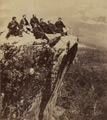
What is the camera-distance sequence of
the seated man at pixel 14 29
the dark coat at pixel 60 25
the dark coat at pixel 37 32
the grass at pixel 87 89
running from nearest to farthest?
the grass at pixel 87 89, the dark coat at pixel 60 25, the dark coat at pixel 37 32, the seated man at pixel 14 29

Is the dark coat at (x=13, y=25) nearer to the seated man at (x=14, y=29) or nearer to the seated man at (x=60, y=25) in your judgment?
the seated man at (x=14, y=29)

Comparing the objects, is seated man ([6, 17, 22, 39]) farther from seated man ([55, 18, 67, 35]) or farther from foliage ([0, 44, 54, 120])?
seated man ([55, 18, 67, 35])

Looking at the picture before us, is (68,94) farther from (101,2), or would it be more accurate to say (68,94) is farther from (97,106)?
(101,2)

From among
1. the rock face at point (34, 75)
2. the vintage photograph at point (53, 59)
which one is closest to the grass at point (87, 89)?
the vintage photograph at point (53, 59)

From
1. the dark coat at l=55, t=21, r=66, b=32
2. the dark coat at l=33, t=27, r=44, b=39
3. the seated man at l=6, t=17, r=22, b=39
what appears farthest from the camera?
the seated man at l=6, t=17, r=22, b=39

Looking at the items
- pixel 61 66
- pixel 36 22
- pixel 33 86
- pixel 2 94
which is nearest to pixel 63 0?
pixel 36 22

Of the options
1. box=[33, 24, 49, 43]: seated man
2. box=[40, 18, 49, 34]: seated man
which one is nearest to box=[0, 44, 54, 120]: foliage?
box=[33, 24, 49, 43]: seated man

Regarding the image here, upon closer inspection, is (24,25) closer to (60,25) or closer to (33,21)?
(33,21)

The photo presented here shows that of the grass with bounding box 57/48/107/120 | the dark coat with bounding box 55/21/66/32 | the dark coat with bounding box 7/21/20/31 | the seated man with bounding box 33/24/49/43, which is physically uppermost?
the dark coat with bounding box 55/21/66/32
